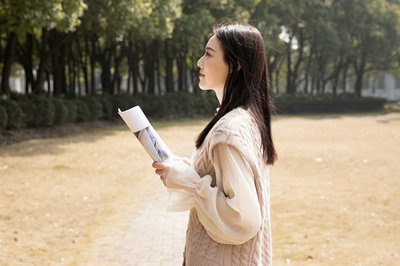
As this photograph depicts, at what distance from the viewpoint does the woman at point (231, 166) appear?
172 cm

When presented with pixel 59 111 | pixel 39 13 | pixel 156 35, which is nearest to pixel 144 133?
pixel 39 13

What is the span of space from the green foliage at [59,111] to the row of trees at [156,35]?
3.80ft

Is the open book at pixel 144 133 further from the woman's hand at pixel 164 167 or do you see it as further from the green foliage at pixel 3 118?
the green foliage at pixel 3 118

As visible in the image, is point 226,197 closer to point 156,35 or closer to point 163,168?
point 163,168

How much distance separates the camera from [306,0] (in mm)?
37125

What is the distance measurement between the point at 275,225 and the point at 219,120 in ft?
16.4

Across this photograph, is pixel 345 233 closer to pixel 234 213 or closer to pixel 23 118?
pixel 234 213

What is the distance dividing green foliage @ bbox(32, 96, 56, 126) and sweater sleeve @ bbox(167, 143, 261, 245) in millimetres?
15542

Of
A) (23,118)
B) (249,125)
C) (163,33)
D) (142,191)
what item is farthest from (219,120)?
(163,33)

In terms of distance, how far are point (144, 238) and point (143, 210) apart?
4.81 feet

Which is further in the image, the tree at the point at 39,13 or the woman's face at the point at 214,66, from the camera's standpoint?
the tree at the point at 39,13

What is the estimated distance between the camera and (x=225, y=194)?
177 centimetres

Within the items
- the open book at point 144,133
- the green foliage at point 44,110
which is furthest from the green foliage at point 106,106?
the open book at point 144,133

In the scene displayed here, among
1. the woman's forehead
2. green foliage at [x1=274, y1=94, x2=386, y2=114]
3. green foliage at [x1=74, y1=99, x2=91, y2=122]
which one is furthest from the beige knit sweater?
green foliage at [x1=274, y1=94, x2=386, y2=114]
